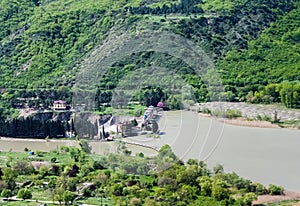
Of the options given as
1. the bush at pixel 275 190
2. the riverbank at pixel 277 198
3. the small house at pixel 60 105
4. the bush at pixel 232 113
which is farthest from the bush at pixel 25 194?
the small house at pixel 60 105

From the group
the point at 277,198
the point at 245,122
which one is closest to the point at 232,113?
the point at 245,122

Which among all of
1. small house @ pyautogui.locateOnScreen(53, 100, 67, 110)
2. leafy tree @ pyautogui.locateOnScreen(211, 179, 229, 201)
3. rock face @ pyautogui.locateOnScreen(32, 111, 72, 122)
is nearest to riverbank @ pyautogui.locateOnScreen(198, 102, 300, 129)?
rock face @ pyautogui.locateOnScreen(32, 111, 72, 122)

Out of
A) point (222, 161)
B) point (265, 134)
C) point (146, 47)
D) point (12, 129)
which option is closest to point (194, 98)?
point (146, 47)

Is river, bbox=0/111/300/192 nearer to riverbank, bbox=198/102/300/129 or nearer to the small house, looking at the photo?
riverbank, bbox=198/102/300/129

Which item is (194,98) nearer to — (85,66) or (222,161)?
(85,66)

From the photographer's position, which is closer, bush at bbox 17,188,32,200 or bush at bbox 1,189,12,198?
bush at bbox 17,188,32,200

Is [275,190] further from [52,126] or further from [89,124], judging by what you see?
[52,126]
